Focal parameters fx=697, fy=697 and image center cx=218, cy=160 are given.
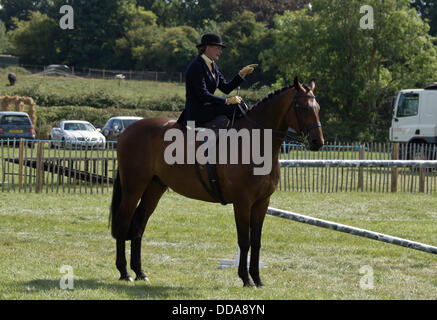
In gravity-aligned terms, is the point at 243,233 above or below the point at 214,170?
below

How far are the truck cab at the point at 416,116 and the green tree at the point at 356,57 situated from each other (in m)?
13.1

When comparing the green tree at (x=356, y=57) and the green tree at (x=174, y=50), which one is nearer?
the green tree at (x=356, y=57)

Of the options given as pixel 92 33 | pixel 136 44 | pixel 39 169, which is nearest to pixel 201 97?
pixel 39 169

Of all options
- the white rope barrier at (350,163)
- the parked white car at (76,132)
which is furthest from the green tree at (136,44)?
the white rope barrier at (350,163)

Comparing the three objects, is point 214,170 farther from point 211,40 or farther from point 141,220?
point 211,40

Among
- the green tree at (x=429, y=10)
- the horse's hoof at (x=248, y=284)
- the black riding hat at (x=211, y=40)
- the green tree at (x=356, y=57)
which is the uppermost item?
the green tree at (x=429, y=10)

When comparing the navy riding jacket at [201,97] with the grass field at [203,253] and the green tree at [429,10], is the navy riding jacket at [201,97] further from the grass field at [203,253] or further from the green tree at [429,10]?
the green tree at [429,10]

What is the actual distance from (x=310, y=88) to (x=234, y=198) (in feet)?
4.67

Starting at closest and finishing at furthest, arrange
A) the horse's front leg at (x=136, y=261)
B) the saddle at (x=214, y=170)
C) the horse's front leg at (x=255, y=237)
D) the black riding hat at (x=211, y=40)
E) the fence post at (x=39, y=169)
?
the saddle at (x=214, y=170) → the horse's front leg at (x=255, y=237) → the black riding hat at (x=211, y=40) → the horse's front leg at (x=136, y=261) → the fence post at (x=39, y=169)

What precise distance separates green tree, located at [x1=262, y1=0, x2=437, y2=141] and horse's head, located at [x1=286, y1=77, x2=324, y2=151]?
119ft

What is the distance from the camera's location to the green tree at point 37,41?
77.1 metres

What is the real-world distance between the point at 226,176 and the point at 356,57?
3799 centimetres

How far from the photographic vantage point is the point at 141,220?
8328 mm
